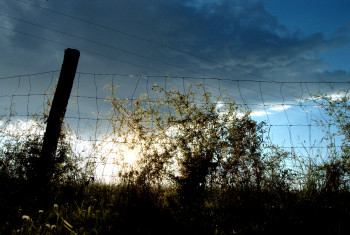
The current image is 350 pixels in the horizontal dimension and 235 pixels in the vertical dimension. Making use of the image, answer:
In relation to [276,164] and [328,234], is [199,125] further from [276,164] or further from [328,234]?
[328,234]

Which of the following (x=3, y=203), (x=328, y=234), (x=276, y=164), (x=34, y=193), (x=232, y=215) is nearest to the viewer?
(x=328, y=234)

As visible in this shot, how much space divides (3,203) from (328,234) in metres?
3.73

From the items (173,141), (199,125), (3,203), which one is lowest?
(3,203)

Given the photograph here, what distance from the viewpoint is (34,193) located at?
387 centimetres

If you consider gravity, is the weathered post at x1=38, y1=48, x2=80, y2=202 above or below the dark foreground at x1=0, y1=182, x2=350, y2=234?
above

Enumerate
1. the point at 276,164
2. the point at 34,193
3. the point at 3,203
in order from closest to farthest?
the point at 3,203 < the point at 34,193 < the point at 276,164

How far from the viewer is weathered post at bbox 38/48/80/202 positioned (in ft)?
13.4

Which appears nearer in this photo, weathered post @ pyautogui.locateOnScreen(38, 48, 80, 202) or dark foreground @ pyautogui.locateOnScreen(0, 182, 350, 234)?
dark foreground @ pyautogui.locateOnScreen(0, 182, 350, 234)

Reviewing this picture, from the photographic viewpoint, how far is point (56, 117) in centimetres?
445

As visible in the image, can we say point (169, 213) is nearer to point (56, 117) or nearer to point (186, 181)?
point (186, 181)

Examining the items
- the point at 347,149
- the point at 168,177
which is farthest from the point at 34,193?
the point at 347,149

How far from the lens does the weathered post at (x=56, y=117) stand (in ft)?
13.4

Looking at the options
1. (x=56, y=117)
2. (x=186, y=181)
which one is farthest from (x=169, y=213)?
(x=56, y=117)

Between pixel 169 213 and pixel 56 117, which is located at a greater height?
pixel 56 117
